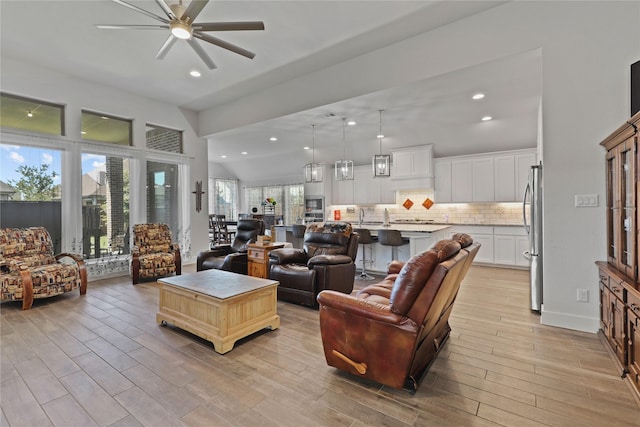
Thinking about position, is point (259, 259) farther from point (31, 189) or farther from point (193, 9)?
Result: point (31, 189)

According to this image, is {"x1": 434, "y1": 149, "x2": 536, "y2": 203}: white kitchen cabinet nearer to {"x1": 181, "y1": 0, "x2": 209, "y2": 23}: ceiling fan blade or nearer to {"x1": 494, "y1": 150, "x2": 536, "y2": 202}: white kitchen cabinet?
{"x1": 494, "y1": 150, "x2": 536, "y2": 202}: white kitchen cabinet

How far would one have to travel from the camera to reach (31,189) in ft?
15.4

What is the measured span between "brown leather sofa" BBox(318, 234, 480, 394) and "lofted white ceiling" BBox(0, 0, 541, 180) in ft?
8.91

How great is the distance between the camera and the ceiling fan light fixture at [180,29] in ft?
9.32

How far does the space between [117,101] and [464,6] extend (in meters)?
5.83

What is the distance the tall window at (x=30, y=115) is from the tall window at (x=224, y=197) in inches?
235

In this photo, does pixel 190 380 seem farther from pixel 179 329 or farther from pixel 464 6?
pixel 464 6

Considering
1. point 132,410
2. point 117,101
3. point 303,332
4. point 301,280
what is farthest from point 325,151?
point 132,410

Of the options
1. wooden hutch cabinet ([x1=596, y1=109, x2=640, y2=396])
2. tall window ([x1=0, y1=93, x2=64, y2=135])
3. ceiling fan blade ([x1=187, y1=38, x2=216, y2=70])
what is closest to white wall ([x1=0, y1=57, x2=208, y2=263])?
tall window ([x1=0, y1=93, x2=64, y2=135])

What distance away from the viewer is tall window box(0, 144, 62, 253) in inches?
177

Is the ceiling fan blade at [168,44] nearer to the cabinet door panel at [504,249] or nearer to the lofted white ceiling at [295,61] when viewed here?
the lofted white ceiling at [295,61]

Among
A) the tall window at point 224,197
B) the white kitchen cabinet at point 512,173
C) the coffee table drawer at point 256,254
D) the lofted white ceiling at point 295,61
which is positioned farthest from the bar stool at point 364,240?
the tall window at point 224,197

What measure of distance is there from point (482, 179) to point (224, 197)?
8698 millimetres

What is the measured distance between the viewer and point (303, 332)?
302 cm
